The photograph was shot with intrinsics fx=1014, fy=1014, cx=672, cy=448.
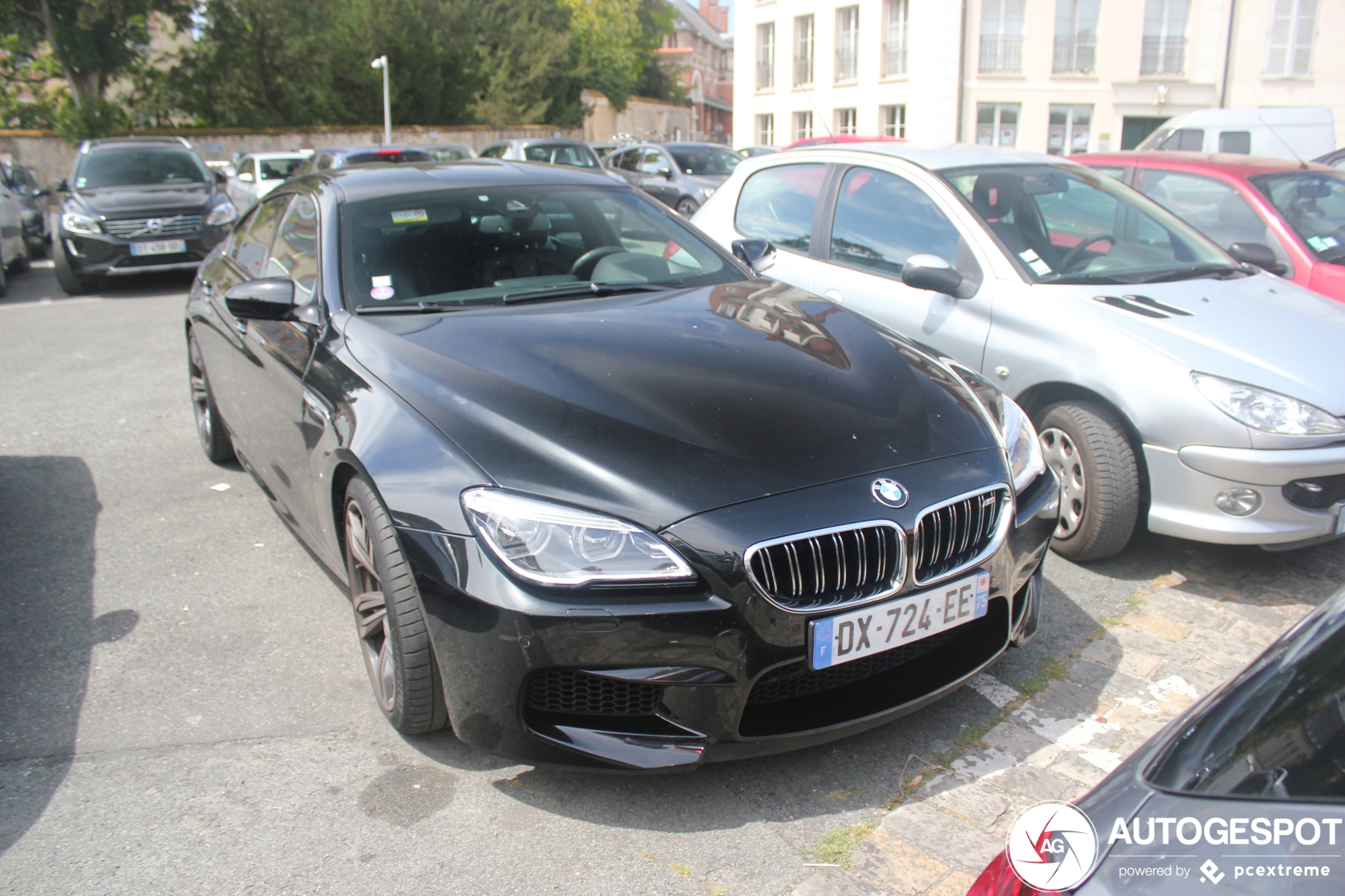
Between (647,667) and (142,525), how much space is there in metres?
3.15

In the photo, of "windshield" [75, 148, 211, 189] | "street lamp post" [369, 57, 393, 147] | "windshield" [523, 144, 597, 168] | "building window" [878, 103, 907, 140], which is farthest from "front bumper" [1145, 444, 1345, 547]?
"building window" [878, 103, 907, 140]

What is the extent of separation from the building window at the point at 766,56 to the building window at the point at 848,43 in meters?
3.39

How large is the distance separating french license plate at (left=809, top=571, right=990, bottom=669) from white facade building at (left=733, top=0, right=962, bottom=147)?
28198 millimetres

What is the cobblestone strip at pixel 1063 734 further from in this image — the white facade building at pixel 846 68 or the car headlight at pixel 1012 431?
the white facade building at pixel 846 68

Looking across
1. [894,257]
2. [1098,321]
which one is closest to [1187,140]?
[894,257]

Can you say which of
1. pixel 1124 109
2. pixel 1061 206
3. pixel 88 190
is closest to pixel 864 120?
pixel 1124 109

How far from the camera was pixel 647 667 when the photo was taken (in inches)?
89.6

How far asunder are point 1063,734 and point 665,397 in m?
1.45

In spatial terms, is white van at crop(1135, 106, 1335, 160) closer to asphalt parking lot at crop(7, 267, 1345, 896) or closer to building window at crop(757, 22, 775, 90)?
asphalt parking lot at crop(7, 267, 1345, 896)

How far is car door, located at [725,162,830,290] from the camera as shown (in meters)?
5.30

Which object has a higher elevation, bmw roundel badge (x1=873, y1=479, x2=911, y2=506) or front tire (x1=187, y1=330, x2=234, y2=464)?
bmw roundel badge (x1=873, y1=479, x2=911, y2=506)

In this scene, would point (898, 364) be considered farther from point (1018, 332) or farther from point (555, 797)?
point (555, 797)

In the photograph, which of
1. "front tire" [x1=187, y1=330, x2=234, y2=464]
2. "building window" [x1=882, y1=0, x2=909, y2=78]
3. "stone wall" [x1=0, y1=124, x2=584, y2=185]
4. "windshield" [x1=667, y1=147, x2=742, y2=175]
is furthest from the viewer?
"building window" [x1=882, y1=0, x2=909, y2=78]

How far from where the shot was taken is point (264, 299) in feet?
11.1
